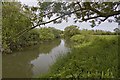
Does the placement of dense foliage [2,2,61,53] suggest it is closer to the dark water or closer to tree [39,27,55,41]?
tree [39,27,55,41]

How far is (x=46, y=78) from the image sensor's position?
18.8 ft

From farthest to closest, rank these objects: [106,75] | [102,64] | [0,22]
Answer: [0,22], [102,64], [106,75]

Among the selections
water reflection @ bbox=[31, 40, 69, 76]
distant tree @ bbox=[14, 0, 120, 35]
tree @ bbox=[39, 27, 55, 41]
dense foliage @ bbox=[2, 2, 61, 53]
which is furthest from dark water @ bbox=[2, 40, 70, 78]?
tree @ bbox=[39, 27, 55, 41]

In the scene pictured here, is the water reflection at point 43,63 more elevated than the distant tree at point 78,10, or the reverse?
the distant tree at point 78,10

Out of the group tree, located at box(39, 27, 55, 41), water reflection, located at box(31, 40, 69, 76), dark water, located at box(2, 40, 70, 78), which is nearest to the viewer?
dark water, located at box(2, 40, 70, 78)

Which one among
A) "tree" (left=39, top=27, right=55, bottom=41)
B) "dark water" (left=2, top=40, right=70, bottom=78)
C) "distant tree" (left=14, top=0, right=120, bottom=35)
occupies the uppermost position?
"distant tree" (left=14, top=0, right=120, bottom=35)

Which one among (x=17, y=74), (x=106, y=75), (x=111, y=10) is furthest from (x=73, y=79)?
(x=17, y=74)

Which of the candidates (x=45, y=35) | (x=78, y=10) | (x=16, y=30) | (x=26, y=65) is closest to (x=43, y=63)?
(x=26, y=65)

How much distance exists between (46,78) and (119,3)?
10.2 ft

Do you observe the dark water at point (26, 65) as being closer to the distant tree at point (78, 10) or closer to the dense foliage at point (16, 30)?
the dense foliage at point (16, 30)

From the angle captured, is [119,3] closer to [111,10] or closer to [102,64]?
[111,10]

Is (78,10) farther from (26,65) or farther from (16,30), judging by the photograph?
(26,65)

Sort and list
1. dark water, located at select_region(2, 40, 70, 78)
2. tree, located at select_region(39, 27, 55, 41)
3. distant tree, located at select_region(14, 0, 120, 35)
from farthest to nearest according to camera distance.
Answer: tree, located at select_region(39, 27, 55, 41) → dark water, located at select_region(2, 40, 70, 78) → distant tree, located at select_region(14, 0, 120, 35)

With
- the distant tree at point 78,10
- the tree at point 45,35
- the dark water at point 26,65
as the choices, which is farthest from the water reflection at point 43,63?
the tree at point 45,35
